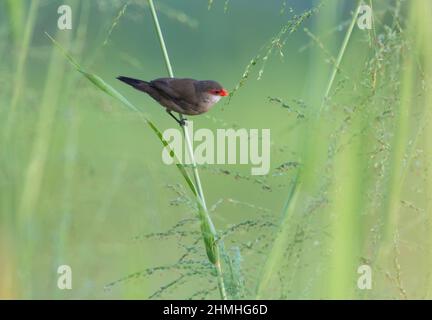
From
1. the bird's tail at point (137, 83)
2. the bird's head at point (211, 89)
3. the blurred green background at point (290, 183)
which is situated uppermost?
the bird's head at point (211, 89)

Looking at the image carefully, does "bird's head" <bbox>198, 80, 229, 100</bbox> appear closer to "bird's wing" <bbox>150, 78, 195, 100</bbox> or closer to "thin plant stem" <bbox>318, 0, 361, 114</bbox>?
"bird's wing" <bbox>150, 78, 195, 100</bbox>

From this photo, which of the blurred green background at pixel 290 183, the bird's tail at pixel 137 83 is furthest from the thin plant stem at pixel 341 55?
the bird's tail at pixel 137 83

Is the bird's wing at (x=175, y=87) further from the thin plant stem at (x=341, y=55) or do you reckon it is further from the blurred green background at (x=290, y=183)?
the thin plant stem at (x=341, y=55)

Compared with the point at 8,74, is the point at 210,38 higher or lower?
higher

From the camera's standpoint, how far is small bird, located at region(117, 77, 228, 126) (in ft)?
6.79

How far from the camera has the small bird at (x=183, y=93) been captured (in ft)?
6.79

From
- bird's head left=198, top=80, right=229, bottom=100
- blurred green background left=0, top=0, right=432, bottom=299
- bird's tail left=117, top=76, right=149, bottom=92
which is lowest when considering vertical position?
blurred green background left=0, top=0, right=432, bottom=299

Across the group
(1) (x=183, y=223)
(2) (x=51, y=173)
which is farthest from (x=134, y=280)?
(2) (x=51, y=173)

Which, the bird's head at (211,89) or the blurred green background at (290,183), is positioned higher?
the bird's head at (211,89)

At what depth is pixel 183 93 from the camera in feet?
6.88

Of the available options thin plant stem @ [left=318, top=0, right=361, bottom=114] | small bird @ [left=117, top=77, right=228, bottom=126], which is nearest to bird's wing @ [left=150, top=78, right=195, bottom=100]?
small bird @ [left=117, top=77, right=228, bottom=126]

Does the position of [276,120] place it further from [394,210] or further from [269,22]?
[394,210]
